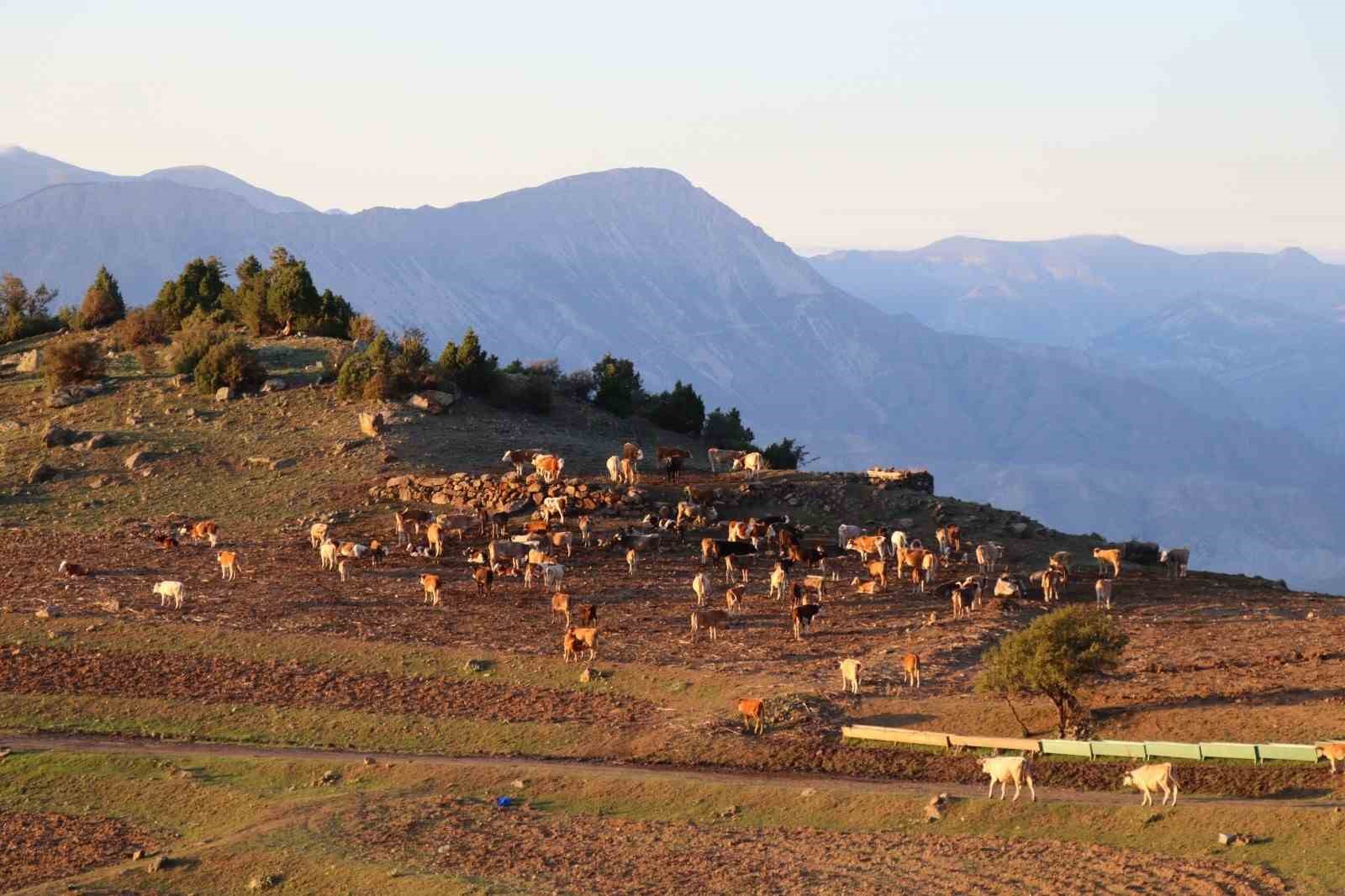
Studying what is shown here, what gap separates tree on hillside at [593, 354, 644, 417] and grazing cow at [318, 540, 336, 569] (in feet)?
102

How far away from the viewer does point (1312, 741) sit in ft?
116

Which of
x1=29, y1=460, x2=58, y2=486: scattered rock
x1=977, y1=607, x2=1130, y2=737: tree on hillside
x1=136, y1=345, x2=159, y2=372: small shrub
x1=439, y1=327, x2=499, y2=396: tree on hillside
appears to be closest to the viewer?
x1=977, y1=607, x2=1130, y2=737: tree on hillside

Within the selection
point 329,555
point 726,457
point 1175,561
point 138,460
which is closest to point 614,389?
point 726,457

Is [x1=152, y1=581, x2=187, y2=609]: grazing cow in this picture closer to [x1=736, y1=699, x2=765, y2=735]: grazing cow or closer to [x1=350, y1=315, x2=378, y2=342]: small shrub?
[x1=736, y1=699, x2=765, y2=735]: grazing cow

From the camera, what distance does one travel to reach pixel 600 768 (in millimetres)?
35531

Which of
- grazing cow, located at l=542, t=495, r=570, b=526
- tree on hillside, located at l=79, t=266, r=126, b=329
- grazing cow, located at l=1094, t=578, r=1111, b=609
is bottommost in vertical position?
grazing cow, located at l=1094, t=578, r=1111, b=609

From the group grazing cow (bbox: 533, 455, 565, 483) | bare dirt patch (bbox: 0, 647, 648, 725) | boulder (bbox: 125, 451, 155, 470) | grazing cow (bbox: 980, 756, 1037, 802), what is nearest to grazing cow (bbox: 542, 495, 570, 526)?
grazing cow (bbox: 533, 455, 565, 483)

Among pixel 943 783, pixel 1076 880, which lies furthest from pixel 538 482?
pixel 1076 880

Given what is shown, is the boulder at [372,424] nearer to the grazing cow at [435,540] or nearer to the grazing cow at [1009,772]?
the grazing cow at [435,540]

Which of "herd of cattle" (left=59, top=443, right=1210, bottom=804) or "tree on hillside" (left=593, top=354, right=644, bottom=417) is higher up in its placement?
"tree on hillside" (left=593, top=354, right=644, bottom=417)

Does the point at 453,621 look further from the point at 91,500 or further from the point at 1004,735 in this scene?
the point at 91,500

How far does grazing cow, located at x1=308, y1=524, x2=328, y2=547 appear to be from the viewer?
5503 centimetres

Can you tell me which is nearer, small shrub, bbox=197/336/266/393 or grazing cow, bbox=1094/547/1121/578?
grazing cow, bbox=1094/547/1121/578

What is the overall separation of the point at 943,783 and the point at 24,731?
2221 centimetres
